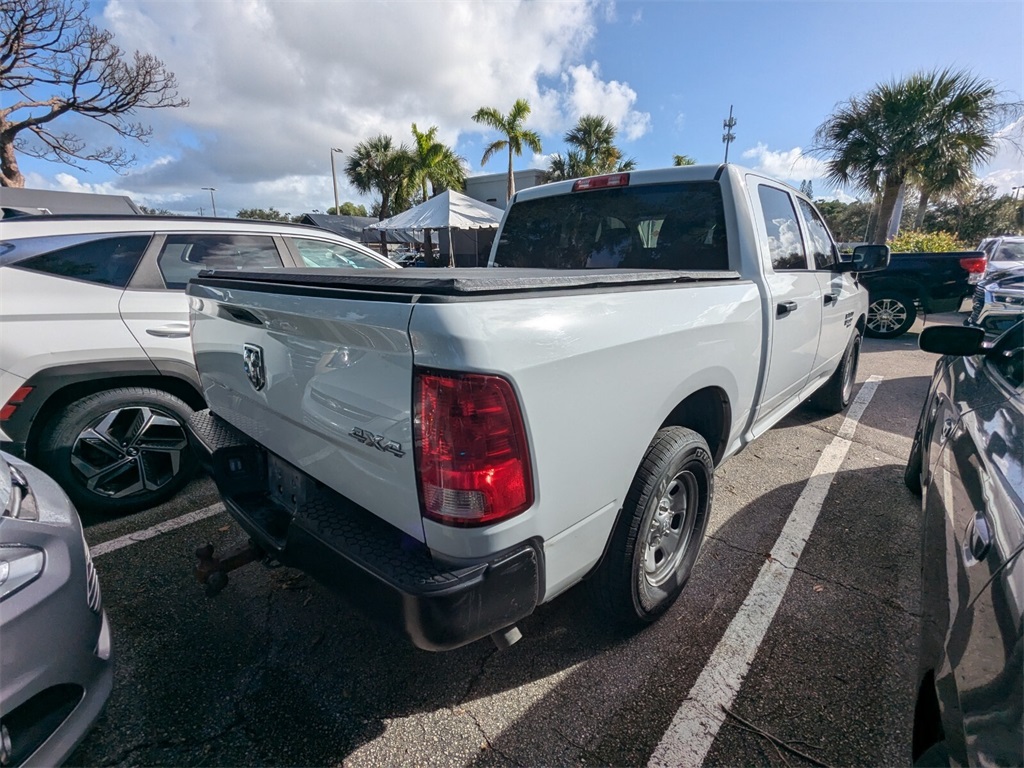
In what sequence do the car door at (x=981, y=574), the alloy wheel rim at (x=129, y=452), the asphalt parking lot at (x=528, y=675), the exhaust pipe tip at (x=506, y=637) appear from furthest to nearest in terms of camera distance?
the alloy wheel rim at (x=129, y=452), the asphalt parking lot at (x=528, y=675), the exhaust pipe tip at (x=506, y=637), the car door at (x=981, y=574)

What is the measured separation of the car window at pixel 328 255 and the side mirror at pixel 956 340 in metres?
3.85

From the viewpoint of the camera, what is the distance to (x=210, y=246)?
3.64 meters

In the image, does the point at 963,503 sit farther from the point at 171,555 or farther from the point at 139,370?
the point at 139,370

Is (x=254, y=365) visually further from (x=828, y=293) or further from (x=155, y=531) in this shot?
(x=828, y=293)

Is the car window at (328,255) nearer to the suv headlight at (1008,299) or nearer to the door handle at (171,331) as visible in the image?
the door handle at (171,331)

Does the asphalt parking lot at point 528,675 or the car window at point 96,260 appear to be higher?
the car window at point 96,260

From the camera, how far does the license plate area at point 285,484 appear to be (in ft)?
5.99

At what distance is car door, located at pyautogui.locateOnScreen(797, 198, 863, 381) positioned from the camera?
363 centimetres

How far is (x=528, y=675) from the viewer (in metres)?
2.00

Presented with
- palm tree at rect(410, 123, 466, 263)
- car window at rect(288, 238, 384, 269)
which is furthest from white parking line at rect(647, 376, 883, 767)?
palm tree at rect(410, 123, 466, 263)

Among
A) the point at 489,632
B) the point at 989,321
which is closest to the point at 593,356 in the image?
the point at 489,632

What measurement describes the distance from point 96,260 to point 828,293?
513 cm

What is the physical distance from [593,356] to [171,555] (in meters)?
2.75

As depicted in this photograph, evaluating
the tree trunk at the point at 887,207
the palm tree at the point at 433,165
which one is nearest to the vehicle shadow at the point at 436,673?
the tree trunk at the point at 887,207
